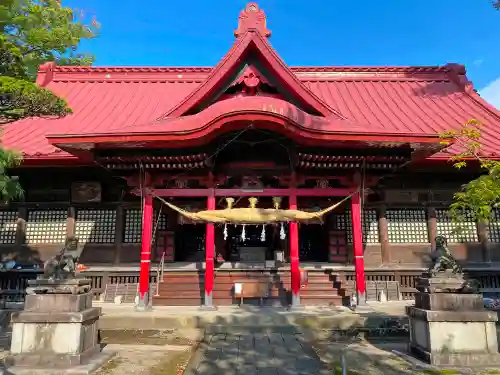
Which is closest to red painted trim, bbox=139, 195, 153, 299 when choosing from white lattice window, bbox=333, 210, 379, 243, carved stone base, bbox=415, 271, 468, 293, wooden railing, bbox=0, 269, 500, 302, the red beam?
the red beam

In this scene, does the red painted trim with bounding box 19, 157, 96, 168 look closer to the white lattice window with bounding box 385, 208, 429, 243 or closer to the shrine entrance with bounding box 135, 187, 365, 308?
the shrine entrance with bounding box 135, 187, 365, 308

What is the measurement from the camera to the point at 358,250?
11055 mm

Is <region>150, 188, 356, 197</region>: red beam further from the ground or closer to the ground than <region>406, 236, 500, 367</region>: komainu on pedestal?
further from the ground

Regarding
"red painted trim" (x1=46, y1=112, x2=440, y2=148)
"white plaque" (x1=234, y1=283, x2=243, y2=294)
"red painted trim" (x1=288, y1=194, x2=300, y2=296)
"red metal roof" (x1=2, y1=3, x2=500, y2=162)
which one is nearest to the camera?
"red painted trim" (x1=46, y1=112, x2=440, y2=148)

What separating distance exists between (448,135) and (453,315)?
3.79 m

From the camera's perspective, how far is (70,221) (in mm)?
13320

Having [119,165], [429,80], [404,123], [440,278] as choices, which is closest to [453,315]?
[440,278]

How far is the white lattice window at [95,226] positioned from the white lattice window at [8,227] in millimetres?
2219

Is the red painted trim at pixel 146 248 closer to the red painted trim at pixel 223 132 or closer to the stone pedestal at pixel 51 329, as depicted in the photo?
the red painted trim at pixel 223 132

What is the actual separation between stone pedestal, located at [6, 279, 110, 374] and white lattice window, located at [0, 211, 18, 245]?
771cm

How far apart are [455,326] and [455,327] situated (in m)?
0.02

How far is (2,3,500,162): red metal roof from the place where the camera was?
12.1 m

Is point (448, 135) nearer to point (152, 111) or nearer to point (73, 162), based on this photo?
point (73, 162)

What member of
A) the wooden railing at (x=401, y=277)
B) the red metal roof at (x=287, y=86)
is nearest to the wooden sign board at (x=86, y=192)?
the red metal roof at (x=287, y=86)
